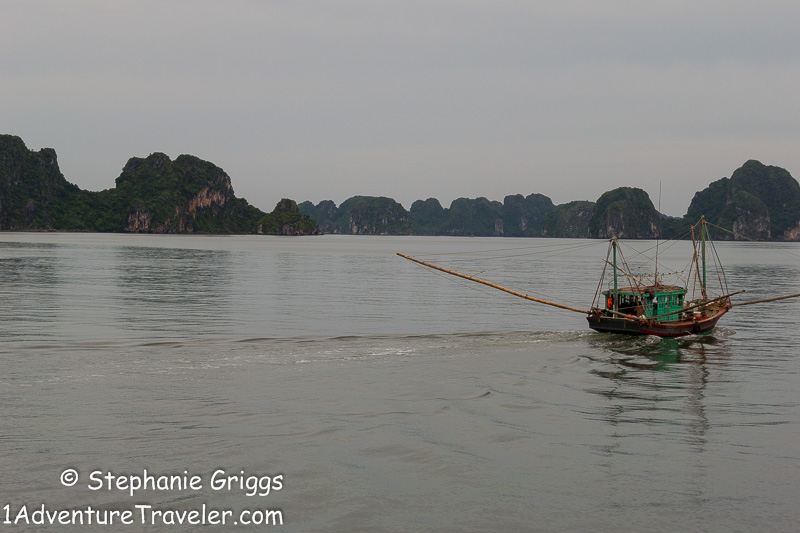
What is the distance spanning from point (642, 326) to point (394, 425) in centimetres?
2422

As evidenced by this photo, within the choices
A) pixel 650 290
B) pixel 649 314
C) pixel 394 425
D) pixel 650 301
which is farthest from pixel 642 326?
pixel 394 425

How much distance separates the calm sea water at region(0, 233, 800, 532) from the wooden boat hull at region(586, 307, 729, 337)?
1092mm

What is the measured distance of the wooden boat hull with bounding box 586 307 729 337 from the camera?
39.7m

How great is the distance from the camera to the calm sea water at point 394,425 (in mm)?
14227

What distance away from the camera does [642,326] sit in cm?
3966

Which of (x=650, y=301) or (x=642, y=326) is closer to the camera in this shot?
(x=642, y=326)

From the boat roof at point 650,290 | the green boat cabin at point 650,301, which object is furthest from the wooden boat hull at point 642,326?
the boat roof at point 650,290

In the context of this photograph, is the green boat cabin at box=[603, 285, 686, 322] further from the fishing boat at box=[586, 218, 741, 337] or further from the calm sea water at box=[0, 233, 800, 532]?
the calm sea water at box=[0, 233, 800, 532]

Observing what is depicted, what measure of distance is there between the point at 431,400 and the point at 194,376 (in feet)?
29.5

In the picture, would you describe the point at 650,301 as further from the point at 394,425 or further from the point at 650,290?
the point at 394,425

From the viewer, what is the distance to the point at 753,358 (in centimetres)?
3400

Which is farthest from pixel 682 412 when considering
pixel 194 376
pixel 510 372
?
pixel 194 376

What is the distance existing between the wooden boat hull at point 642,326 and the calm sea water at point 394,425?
1.09m

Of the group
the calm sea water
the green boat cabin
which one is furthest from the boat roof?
the calm sea water
